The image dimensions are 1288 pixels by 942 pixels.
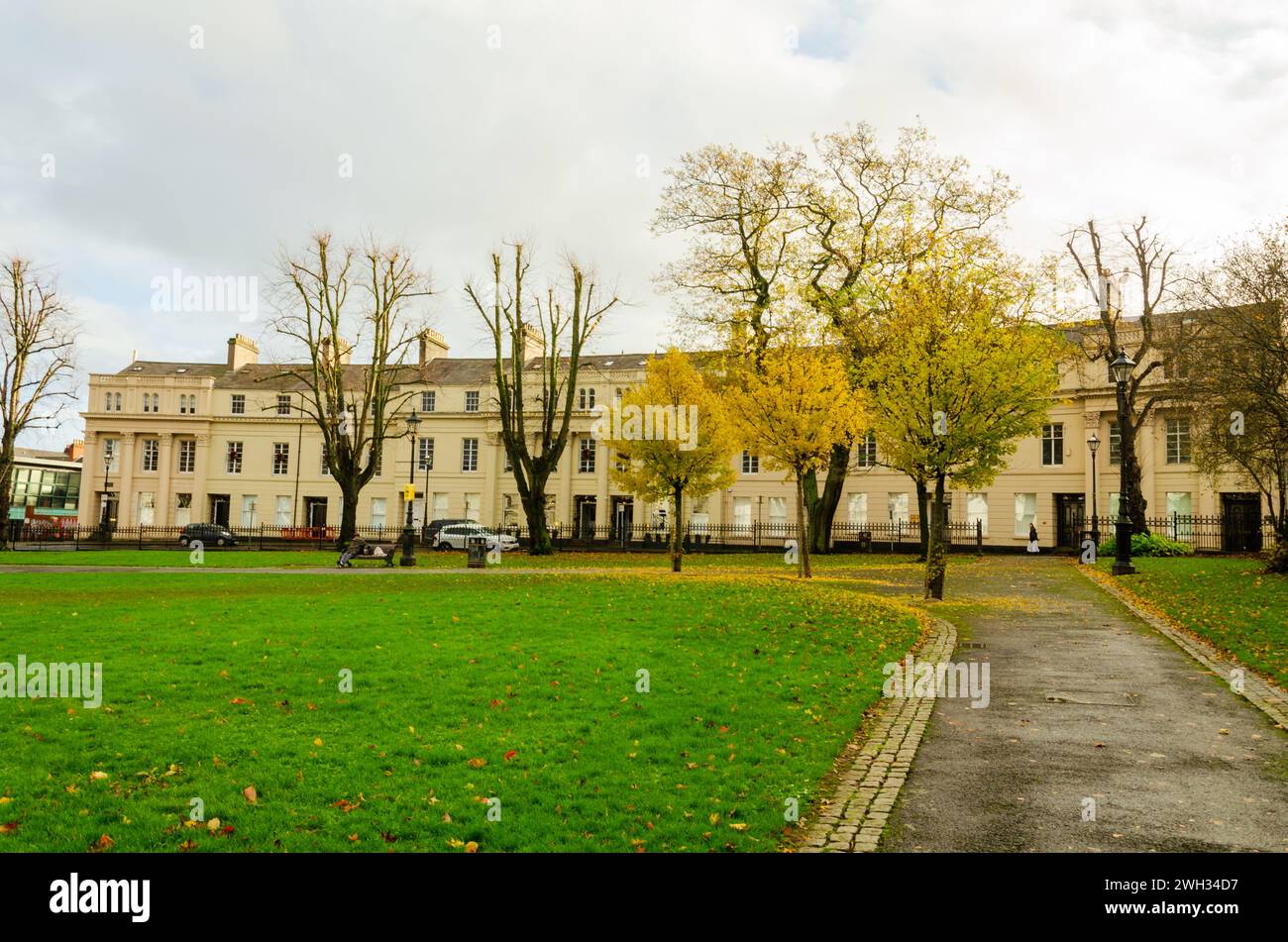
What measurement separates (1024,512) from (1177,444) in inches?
328

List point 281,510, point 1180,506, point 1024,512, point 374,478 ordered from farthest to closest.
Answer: point 281,510 < point 374,478 < point 1024,512 < point 1180,506

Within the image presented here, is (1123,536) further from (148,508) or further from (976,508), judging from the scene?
(148,508)

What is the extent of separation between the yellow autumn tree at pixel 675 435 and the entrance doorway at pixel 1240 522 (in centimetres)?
2651

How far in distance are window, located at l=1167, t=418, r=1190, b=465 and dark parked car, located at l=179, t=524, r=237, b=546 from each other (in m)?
52.6

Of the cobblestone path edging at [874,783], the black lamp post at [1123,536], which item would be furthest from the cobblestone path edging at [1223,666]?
the black lamp post at [1123,536]

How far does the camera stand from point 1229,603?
18.5 m

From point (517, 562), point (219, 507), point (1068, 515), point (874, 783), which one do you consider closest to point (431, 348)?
point (219, 507)

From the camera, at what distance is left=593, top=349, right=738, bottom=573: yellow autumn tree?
29.2 m

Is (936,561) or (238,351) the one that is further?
(238,351)

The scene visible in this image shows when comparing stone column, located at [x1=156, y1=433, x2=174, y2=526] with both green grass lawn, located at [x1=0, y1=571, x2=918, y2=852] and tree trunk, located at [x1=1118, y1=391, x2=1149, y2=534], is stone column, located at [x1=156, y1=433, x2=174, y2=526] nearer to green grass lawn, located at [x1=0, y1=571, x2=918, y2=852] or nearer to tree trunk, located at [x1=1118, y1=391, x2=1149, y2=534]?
green grass lawn, located at [x1=0, y1=571, x2=918, y2=852]

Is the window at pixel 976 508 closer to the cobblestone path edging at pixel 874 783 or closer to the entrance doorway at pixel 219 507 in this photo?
the cobblestone path edging at pixel 874 783

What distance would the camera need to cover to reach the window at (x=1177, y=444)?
48.8 meters
